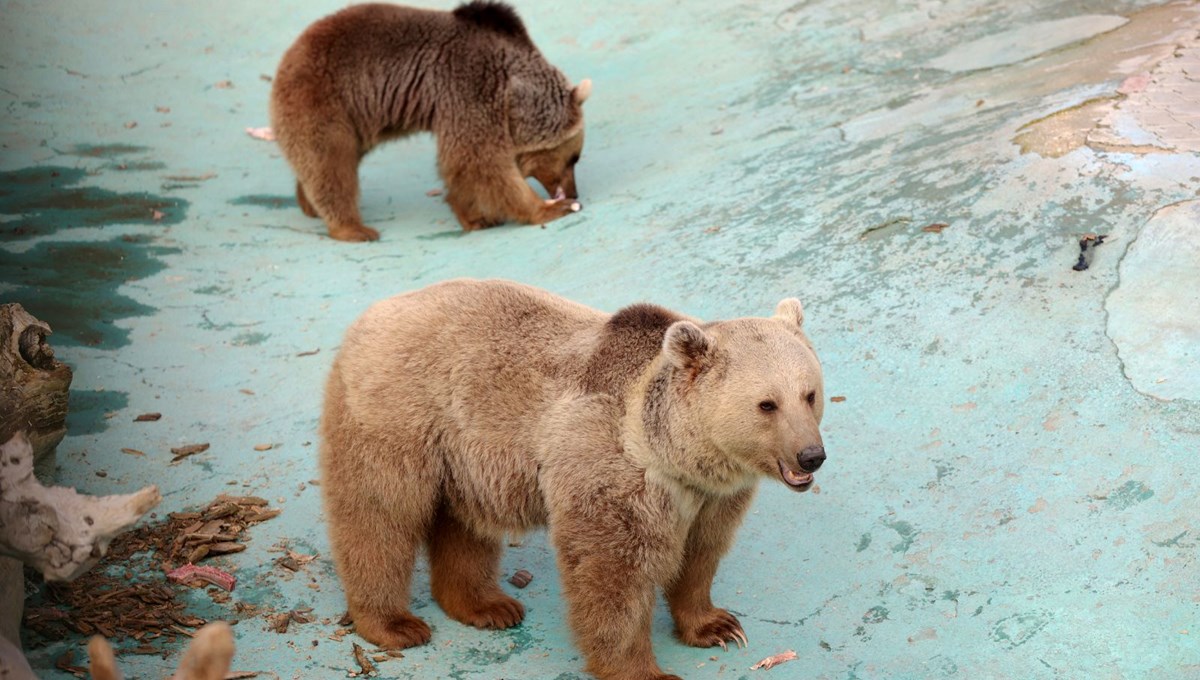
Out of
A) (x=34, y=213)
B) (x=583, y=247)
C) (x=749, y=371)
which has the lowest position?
(x=583, y=247)

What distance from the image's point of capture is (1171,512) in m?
4.79

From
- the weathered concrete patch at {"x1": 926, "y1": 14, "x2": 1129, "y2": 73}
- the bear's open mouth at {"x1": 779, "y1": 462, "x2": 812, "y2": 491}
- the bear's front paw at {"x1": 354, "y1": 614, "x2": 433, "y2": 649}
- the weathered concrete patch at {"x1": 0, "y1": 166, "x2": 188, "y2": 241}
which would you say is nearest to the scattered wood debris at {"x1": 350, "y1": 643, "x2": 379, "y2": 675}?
the bear's front paw at {"x1": 354, "y1": 614, "x2": 433, "y2": 649}

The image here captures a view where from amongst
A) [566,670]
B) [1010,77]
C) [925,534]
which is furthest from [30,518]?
[1010,77]

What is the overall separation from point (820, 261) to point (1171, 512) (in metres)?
2.70

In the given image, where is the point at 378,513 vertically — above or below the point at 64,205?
above

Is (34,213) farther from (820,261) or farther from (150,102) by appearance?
(820,261)

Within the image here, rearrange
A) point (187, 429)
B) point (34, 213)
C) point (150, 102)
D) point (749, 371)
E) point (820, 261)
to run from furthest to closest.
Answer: point (150, 102) → point (34, 213) → point (820, 261) → point (187, 429) → point (749, 371)

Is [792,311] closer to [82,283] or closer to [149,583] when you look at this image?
[149,583]

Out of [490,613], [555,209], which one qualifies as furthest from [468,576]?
[555,209]

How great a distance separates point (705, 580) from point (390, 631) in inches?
50.5

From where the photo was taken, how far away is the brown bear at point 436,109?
31.0 feet

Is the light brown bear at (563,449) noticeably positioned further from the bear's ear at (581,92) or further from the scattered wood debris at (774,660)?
the bear's ear at (581,92)

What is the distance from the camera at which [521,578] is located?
18.2 feet

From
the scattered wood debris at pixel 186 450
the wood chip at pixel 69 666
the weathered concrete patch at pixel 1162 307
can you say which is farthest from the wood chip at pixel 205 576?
the weathered concrete patch at pixel 1162 307
